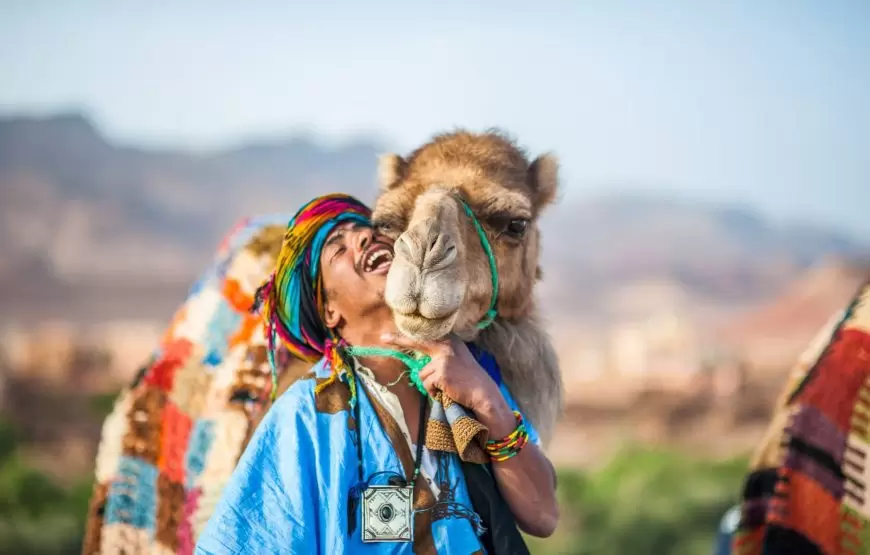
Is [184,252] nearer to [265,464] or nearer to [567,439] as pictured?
A: [567,439]

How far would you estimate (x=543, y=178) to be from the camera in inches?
116

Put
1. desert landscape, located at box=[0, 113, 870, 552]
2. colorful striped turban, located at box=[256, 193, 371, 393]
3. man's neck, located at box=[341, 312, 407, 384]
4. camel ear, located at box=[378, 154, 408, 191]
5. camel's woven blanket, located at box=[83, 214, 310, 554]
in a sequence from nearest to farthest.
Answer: man's neck, located at box=[341, 312, 407, 384] < colorful striped turban, located at box=[256, 193, 371, 393] < camel ear, located at box=[378, 154, 408, 191] < camel's woven blanket, located at box=[83, 214, 310, 554] < desert landscape, located at box=[0, 113, 870, 552]

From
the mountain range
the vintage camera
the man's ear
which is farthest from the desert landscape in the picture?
the vintage camera

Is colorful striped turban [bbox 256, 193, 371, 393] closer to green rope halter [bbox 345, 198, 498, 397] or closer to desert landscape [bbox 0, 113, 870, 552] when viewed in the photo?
green rope halter [bbox 345, 198, 498, 397]

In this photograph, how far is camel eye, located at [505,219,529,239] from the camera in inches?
103

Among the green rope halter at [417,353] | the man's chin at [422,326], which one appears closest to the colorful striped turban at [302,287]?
the green rope halter at [417,353]

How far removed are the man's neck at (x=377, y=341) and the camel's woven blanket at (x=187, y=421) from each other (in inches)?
34.8

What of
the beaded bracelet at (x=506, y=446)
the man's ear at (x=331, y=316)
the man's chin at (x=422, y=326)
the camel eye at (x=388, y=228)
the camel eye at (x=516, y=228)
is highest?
the camel eye at (x=516, y=228)

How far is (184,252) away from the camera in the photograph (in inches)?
1228

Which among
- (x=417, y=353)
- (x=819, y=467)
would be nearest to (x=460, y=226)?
(x=417, y=353)

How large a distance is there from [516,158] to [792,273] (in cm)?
3477

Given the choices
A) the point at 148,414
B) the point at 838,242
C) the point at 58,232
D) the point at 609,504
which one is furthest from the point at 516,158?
the point at 838,242

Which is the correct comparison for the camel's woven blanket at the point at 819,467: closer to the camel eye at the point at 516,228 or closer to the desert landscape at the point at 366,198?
the camel eye at the point at 516,228

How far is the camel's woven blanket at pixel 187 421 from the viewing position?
3416 millimetres
